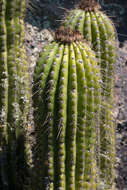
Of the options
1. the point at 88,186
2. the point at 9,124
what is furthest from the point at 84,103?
the point at 9,124

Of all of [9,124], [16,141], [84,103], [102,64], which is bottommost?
[16,141]

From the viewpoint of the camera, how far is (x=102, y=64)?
2723 mm

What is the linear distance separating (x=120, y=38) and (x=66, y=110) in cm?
246

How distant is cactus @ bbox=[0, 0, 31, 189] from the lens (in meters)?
2.42

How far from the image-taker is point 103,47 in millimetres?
2709

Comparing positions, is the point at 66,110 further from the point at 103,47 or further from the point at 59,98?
the point at 103,47

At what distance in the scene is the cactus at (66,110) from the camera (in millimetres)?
2098

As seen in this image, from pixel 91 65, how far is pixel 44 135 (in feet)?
1.90

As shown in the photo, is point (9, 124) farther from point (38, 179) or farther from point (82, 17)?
point (82, 17)

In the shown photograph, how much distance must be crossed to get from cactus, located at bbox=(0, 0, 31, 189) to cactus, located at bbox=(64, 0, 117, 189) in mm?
512

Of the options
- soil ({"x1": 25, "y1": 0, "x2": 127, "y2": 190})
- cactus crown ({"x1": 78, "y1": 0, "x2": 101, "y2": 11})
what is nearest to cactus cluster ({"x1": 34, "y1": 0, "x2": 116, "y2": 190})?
cactus crown ({"x1": 78, "y1": 0, "x2": 101, "y2": 11})

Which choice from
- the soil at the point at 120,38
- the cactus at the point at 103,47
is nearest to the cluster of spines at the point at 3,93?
the cactus at the point at 103,47

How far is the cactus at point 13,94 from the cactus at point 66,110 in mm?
357

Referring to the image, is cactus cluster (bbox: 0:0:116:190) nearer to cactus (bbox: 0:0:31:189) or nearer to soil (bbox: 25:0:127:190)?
cactus (bbox: 0:0:31:189)
